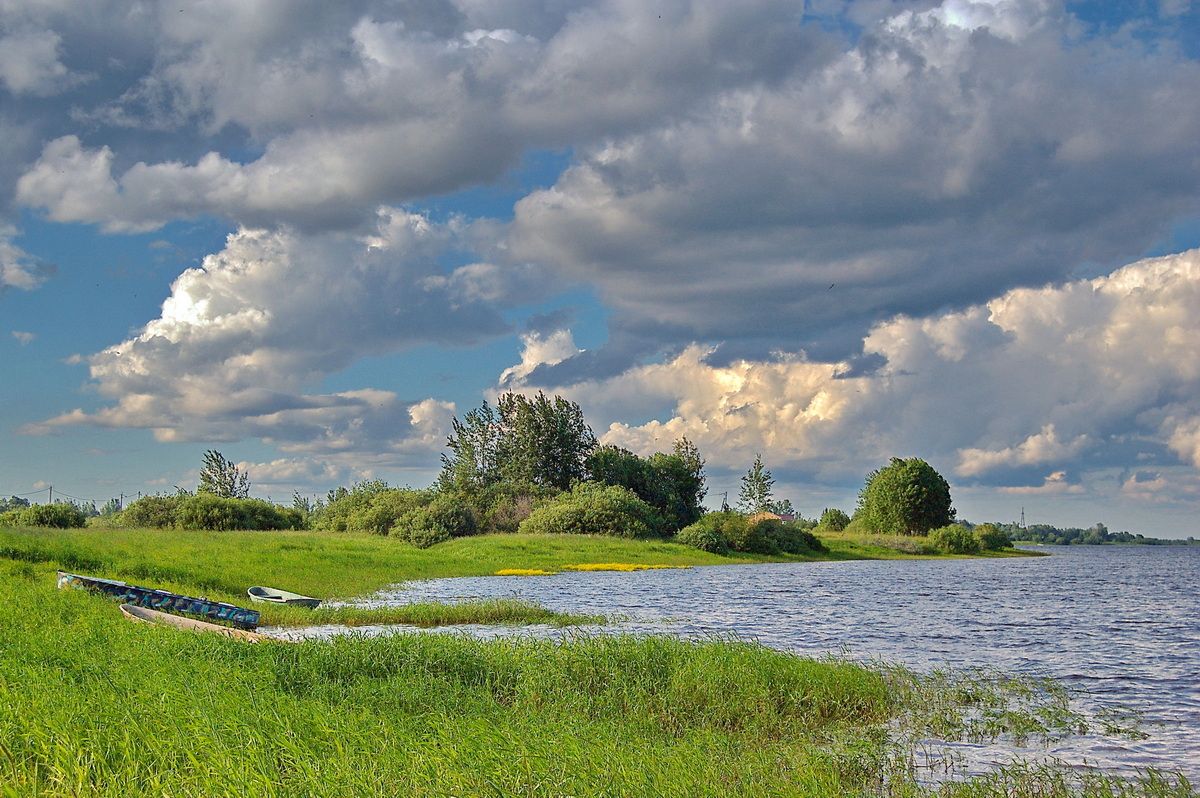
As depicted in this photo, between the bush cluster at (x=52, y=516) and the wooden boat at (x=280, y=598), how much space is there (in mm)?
48786

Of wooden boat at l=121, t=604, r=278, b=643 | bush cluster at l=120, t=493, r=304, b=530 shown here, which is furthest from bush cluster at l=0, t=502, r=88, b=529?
wooden boat at l=121, t=604, r=278, b=643

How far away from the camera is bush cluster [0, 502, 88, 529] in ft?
261

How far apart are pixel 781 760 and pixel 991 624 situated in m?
25.4

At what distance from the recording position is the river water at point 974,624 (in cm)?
1873

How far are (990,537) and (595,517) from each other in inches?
2754

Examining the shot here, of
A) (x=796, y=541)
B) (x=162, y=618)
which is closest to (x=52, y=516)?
(x=162, y=618)

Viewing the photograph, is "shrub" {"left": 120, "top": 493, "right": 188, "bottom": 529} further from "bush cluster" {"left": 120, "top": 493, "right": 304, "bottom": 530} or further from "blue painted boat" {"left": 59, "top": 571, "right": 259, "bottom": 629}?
"blue painted boat" {"left": 59, "top": 571, "right": 259, "bottom": 629}

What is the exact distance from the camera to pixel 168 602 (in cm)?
2938

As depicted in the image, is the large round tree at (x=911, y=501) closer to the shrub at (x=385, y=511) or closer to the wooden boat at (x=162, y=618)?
→ the shrub at (x=385, y=511)

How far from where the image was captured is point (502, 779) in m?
10.5

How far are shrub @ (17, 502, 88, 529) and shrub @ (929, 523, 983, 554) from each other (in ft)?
336

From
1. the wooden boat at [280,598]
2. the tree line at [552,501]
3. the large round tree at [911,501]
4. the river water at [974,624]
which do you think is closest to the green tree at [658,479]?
the tree line at [552,501]

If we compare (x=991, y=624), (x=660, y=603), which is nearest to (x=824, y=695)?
(x=991, y=624)

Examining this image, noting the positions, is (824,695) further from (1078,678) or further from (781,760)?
(1078,678)
